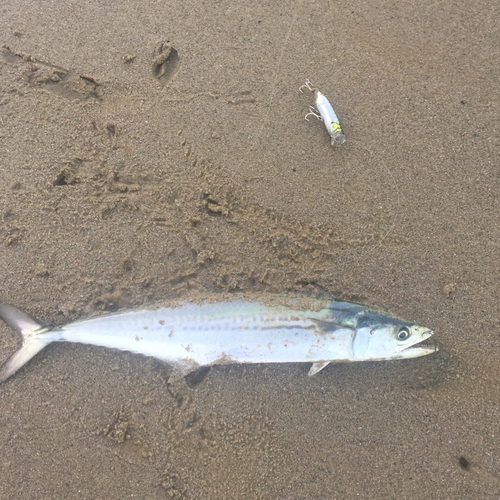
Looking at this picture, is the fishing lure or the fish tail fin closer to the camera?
the fish tail fin

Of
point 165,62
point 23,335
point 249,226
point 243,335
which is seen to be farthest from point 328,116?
point 23,335

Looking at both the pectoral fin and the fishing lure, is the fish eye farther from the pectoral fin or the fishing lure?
the fishing lure

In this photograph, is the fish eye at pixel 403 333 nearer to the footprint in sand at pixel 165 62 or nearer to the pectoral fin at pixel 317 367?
the pectoral fin at pixel 317 367

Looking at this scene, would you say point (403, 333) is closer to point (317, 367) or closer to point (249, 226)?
point (317, 367)

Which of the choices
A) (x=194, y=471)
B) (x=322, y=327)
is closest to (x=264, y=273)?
(x=322, y=327)

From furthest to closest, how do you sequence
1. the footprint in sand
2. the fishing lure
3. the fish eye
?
the footprint in sand → the fishing lure → the fish eye

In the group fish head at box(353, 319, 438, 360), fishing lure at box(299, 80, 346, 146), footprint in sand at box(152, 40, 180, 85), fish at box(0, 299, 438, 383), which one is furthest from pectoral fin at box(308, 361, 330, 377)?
footprint in sand at box(152, 40, 180, 85)

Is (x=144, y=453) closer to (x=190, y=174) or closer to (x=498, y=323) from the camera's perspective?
(x=190, y=174)
